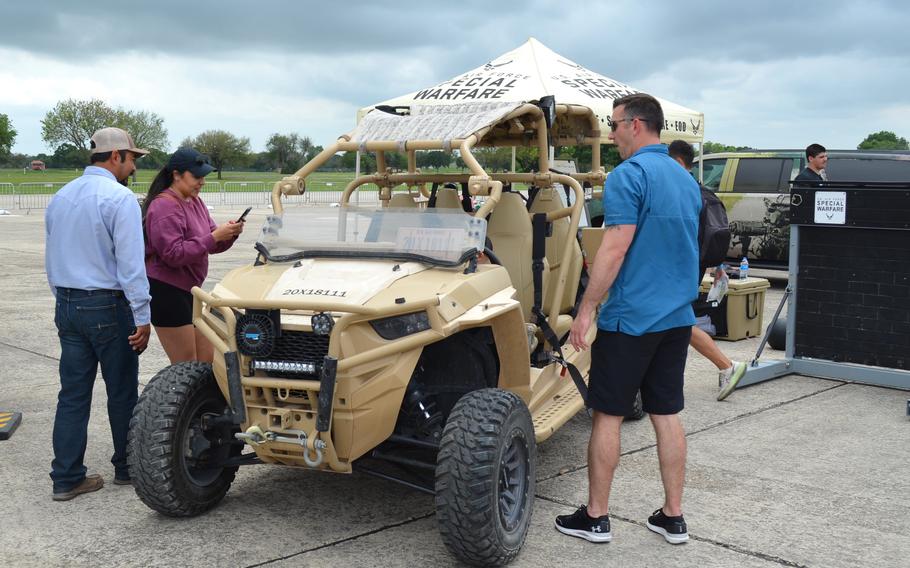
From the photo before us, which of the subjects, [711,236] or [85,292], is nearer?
[85,292]

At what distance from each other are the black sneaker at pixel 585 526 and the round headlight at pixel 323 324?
4.89 ft

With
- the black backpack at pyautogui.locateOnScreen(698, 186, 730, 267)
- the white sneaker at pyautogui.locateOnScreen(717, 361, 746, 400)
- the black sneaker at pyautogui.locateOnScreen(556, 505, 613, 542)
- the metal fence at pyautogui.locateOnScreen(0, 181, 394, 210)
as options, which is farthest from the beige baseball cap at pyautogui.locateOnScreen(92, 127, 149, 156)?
the metal fence at pyautogui.locateOnScreen(0, 181, 394, 210)

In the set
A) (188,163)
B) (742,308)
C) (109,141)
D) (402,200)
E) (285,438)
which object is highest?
(109,141)

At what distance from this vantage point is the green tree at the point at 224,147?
9832cm

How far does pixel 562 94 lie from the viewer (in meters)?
12.0

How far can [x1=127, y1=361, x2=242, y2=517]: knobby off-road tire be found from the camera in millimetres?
4309

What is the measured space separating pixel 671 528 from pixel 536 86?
337 inches

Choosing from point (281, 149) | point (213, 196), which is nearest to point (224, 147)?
point (281, 149)

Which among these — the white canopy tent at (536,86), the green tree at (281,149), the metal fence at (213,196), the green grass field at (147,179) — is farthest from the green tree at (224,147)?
the white canopy tent at (536,86)

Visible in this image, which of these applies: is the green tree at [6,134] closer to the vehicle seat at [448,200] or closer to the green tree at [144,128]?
the green tree at [144,128]

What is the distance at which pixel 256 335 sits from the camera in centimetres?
398

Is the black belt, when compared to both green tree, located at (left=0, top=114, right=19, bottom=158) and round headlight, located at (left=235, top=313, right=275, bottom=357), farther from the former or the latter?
green tree, located at (left=0, top=114, right=19, bottom=158)

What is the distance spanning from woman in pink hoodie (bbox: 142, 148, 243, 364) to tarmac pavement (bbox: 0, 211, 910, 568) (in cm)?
87

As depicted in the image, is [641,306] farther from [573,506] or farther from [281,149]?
[281,149]
